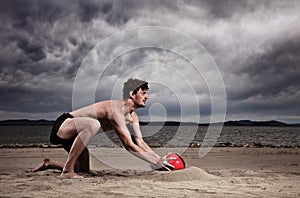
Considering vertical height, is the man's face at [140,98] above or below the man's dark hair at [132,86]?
below

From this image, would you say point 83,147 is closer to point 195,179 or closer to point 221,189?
point 195,179

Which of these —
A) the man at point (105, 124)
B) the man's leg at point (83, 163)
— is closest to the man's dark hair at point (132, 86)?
the man at point (105, 124)

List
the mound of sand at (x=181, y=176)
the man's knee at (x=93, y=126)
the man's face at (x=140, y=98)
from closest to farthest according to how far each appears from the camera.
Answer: the mound of sand at (x=181, y=176) < the man's knee at (x=93, y=126) < the man's face at (x=140, y=98)

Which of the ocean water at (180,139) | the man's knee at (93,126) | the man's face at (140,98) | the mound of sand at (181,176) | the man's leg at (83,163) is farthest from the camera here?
the ocean water at (180,139)

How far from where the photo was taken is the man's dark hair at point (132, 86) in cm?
632

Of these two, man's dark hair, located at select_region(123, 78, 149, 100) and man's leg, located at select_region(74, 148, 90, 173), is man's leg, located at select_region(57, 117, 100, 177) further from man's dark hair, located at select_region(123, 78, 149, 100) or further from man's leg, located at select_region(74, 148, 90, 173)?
man's dark hair, located at select_region(123, 78, 149, 100)

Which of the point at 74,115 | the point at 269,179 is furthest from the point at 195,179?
the point at 74,115

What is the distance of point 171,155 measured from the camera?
254 inches

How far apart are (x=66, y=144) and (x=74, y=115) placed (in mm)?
628

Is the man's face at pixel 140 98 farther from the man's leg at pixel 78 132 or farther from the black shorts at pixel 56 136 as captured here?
the black shorts at pixel 56 136

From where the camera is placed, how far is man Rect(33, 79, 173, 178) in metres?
6.04

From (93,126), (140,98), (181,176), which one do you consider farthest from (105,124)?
(181,176)

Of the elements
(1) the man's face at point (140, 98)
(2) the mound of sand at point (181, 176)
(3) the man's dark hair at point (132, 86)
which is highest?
(3) the man's dark hair at point (132, 86)

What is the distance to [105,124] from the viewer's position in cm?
646
